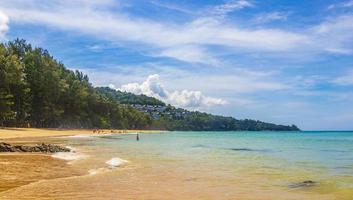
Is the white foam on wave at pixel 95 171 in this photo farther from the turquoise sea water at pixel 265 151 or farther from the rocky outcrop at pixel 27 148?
the rocky outcrop at pixel 27 148

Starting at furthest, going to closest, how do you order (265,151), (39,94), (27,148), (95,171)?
(39,94) → (265,151) → (27,148) → (95,171)

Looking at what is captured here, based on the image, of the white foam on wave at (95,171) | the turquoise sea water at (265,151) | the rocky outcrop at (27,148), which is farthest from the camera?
the rocky outcrop at (27,148)

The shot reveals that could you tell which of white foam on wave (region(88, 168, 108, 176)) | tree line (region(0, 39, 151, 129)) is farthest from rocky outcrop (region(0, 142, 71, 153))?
tree line (region(0, 39, 151, 129))

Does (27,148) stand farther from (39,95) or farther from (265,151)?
(39,95)

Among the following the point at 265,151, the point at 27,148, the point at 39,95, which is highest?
the point at 39,95

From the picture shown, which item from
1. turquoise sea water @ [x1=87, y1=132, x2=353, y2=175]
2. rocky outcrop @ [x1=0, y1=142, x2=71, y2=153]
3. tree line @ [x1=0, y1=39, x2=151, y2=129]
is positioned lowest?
turquoise sea water @ [x1=87, y1=132, x2=353, y2=175]

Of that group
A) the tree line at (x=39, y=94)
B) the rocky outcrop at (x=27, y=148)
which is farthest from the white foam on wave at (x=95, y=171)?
the tree line at (x=39, y=94)

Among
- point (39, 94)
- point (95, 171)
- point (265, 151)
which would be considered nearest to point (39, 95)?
point (39, 94)

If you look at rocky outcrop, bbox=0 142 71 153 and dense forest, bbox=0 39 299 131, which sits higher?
dense forest, bbox=0 39 299 131

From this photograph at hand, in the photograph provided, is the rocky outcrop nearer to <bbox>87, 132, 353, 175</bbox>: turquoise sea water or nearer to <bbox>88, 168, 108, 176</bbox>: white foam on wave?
<bbox>87, 132, 353, 175</bbox>: turquoise sea water

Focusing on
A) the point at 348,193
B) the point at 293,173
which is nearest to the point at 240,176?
the point at 293,173

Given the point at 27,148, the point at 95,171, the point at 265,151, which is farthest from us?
the point at 265,151

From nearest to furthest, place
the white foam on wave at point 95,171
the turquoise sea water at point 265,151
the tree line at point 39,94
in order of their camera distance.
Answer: the white foam on wave at point 95,171 < the turquoise sea water at point 265,151 < the tree line at point 39,94

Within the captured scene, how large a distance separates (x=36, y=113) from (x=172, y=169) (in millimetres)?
86084
